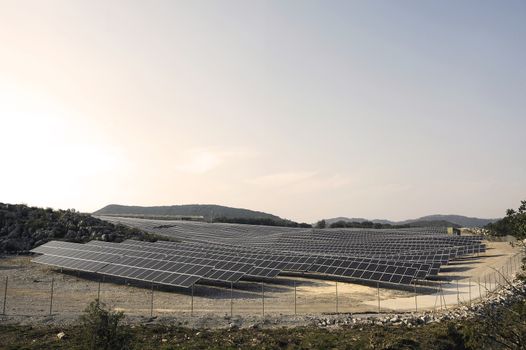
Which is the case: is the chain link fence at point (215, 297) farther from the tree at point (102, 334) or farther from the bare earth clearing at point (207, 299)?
the tree at point (102, 334)

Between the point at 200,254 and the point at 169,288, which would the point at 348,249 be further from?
the point at 169,288

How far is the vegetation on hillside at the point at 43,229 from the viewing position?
156 ft

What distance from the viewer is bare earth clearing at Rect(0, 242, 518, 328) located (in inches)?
798

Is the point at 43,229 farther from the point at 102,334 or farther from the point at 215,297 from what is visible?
the point at 102,334

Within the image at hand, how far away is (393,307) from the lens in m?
24.6

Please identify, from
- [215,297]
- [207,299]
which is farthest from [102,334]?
[215,297]

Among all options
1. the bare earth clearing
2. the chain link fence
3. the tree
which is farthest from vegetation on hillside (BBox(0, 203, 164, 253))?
the tree

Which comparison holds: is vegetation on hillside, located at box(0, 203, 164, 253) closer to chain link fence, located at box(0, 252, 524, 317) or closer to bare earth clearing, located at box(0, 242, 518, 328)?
bare earth clearing, located at box(0, 242, 518, 328)

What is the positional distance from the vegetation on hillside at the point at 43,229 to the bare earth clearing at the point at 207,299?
1157cm

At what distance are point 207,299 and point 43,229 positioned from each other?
116ft

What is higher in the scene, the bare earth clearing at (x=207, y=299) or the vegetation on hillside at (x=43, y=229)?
the vegetation on hillside at (x=43, y=229)

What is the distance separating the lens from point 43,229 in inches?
2044

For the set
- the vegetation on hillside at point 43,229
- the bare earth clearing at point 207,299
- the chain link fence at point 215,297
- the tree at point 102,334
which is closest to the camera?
the tree at point 102,334

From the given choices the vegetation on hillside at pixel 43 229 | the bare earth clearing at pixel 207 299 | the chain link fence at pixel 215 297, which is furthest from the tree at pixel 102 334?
the vegetation on hillside at pixel 43 229
